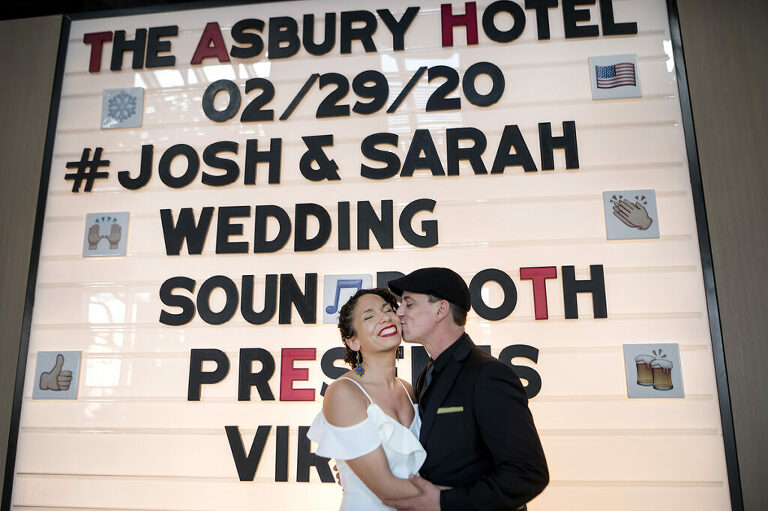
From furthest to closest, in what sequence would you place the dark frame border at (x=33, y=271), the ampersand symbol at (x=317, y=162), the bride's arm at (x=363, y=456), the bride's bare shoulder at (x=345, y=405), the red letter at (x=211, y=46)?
1. the red letter at (x=211, y=46)
2. the ampersand symbol at (x=317, y=162)
3. the dark frame border at (x=33, y=271)
4. the bride's bare shoulder at (x=345, y=405)
5. the bride's arm at (x=363, y=456)

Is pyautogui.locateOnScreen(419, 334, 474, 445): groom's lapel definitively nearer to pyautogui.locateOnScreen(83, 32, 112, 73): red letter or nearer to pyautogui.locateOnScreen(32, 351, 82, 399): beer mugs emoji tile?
pyautogui.locateOnScreen(32, 351, 82, 399): beer mugs emoji tile

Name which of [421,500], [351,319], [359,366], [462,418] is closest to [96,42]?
[351,319]

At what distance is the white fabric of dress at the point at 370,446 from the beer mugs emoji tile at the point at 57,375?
180cm

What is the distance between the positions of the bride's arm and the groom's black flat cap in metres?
0.45

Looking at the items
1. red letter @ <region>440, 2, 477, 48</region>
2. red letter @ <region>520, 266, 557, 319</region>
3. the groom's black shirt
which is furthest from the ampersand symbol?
the groom's black shirt

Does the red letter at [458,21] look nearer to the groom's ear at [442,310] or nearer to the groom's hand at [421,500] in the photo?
the groom's ear at [442,310]

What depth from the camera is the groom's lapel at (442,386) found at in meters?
2.07

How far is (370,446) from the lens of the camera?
203cm

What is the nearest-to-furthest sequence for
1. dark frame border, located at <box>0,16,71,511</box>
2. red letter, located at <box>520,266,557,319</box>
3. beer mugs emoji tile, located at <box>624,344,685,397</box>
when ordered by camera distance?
1. beer mugs emoji tile, located at <box>624,344,685,397</box>
2. red letter, located at <box>520,266,557,319</box>
3. dark frame border, located at <box>0,16,71,511</box>

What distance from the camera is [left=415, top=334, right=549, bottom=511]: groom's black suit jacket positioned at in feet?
6.00

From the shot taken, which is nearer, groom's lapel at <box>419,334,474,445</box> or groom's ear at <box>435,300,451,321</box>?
groom's lapel at <box>419,334,474,445</box>

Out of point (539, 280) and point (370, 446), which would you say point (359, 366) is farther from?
point (539, 280)

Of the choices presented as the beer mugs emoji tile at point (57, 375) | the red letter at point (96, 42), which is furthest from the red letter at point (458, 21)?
the beer mugs emoji tile at point (57, 375)

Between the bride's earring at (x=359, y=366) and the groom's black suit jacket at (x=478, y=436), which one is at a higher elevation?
the bride's earring at (x=359, y=366)
